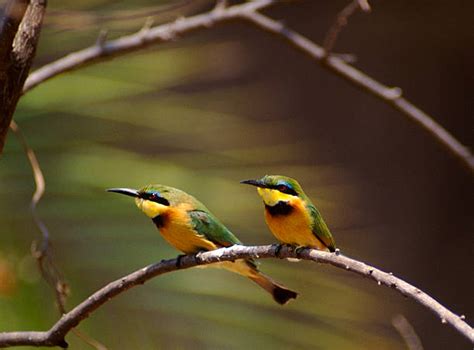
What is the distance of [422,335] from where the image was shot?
12.6 feet

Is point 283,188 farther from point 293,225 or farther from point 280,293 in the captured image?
point 280,293

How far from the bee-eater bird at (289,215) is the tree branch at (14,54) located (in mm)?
412

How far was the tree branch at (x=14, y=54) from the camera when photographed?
4.25 feet

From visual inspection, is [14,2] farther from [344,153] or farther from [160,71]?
[344,153]

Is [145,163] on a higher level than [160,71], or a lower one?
lower

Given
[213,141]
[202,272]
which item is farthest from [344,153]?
[202,272]

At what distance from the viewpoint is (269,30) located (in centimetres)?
210

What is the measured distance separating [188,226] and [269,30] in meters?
0.55


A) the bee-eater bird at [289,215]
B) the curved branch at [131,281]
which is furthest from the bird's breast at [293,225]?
the curved branch at [131,281]

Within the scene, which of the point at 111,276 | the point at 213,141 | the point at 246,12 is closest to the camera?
the point at 246,12

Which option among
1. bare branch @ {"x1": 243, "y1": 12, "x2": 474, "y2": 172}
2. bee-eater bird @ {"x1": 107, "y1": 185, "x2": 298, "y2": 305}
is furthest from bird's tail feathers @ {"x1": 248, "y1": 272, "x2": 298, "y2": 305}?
bare branch @ {"x1": 243, "y1": 12, "x2": 474, "y2": 172}

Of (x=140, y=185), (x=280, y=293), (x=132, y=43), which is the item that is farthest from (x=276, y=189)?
(x=140, y=185)

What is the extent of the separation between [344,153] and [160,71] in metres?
1.89

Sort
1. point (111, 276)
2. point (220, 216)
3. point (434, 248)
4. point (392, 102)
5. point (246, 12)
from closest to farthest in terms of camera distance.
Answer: point (392, 102)
point (246, 12)
point (111, 276)
point (220, 216)
point (434, 248)
